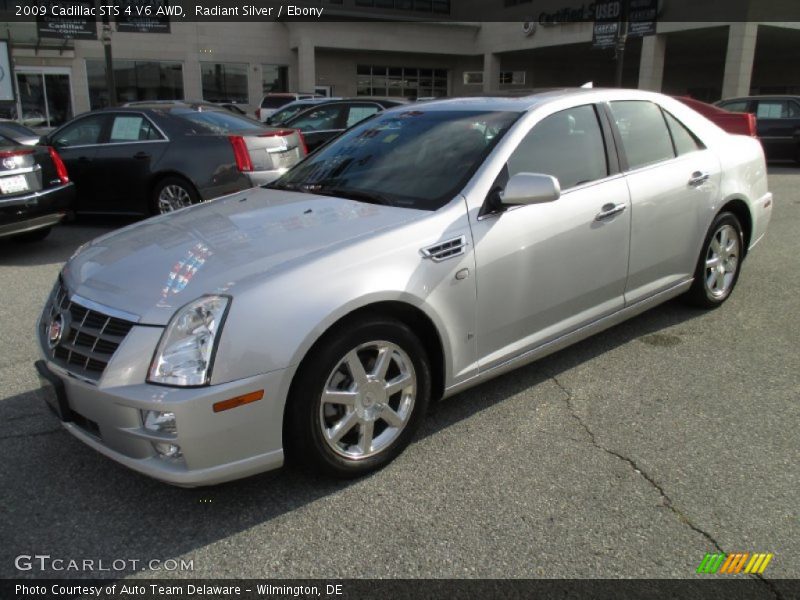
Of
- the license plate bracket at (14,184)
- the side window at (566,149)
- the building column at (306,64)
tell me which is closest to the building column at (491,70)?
the building column at (306,64)

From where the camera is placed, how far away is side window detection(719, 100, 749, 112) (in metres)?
17.3

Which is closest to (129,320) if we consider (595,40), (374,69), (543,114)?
(543,114)

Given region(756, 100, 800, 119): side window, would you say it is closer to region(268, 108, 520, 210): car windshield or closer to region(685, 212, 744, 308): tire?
region(685, 212, 744, 308): tire

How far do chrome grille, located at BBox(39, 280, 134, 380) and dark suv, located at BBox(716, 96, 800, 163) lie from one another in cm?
1777

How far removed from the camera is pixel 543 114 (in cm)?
381

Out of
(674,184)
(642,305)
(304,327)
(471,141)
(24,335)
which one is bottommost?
(24,335)

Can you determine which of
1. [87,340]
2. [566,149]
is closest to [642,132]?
[566,149]

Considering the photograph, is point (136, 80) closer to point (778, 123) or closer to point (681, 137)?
point (778, 123)

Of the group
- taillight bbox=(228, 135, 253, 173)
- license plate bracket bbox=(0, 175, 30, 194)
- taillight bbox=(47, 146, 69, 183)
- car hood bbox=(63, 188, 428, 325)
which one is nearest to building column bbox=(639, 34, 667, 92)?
taillight bbox=(228, 135, 253, 173)

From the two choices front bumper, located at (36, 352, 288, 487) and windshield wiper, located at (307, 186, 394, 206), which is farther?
windshield wiper, located at (307, 186, 394, 206)

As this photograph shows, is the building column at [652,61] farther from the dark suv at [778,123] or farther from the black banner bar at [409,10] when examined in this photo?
the dark suv at [778,123]

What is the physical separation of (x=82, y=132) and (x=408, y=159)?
22.3 ft

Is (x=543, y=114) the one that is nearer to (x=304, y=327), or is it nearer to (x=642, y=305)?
(x=642, y=305)

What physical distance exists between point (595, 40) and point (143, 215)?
1609 centimetres
